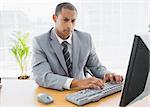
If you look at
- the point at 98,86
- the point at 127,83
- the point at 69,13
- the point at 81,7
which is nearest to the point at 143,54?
the point at 127,83

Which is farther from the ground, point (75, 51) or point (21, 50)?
point (75, 51)

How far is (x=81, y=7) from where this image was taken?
325cm

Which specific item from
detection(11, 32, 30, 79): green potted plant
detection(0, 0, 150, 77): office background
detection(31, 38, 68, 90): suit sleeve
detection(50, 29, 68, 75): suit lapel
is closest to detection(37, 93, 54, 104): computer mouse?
detection(31, 38, 68, 90): suit sleeve

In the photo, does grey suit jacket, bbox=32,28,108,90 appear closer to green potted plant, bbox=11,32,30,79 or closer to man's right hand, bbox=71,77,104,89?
man's right hand, bbox=71,77,104,89

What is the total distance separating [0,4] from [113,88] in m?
2.14

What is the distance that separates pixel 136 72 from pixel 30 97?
723 millimetres

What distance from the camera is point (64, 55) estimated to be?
6.52 ft

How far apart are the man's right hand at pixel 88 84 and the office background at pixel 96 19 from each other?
5.41 ft

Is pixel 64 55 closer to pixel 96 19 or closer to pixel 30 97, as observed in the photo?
pixel 30 97

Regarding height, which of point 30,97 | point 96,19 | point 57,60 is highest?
point 96,19

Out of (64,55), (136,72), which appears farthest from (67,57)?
(136,72)

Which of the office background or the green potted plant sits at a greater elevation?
the office background

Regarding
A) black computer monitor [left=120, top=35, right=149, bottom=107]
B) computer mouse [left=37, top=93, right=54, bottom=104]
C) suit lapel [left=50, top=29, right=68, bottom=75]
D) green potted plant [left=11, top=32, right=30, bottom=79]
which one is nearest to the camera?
black computer monitor [left=120, top=35, right=149, bottom=107]

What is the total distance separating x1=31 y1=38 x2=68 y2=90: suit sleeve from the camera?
5.69ft
